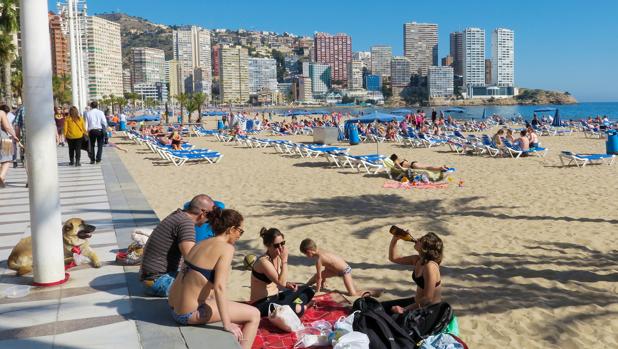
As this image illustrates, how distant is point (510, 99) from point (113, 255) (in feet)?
586

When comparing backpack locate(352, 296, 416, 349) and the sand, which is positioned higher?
backpack locate(352, 296, 416, 349)

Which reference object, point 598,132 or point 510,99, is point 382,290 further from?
point 510,99

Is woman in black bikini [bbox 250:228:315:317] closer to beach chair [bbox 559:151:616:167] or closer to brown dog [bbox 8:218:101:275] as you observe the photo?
brown dog [bbox 8:218:101:275]

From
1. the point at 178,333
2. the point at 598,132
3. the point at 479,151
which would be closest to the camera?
the point at 178,333

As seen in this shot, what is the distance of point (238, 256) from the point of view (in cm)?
623

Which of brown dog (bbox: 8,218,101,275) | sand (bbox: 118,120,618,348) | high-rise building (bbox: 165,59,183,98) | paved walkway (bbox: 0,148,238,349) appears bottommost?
sand (bbox: 118,120,618,348)

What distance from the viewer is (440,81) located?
186 m

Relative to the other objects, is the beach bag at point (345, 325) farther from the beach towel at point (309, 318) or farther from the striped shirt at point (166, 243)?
the striped shirt at point (166, 243)

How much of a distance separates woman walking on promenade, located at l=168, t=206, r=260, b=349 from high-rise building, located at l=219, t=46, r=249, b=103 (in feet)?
618

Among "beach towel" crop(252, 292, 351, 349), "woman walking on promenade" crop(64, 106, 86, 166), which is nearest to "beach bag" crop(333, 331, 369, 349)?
"beach towel" crop(252, 292, 351, 349)

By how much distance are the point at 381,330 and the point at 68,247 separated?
8.96ft

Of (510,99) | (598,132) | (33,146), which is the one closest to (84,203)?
(33,146)

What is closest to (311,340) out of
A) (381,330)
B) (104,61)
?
(381,330)

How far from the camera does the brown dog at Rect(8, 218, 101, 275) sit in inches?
180
